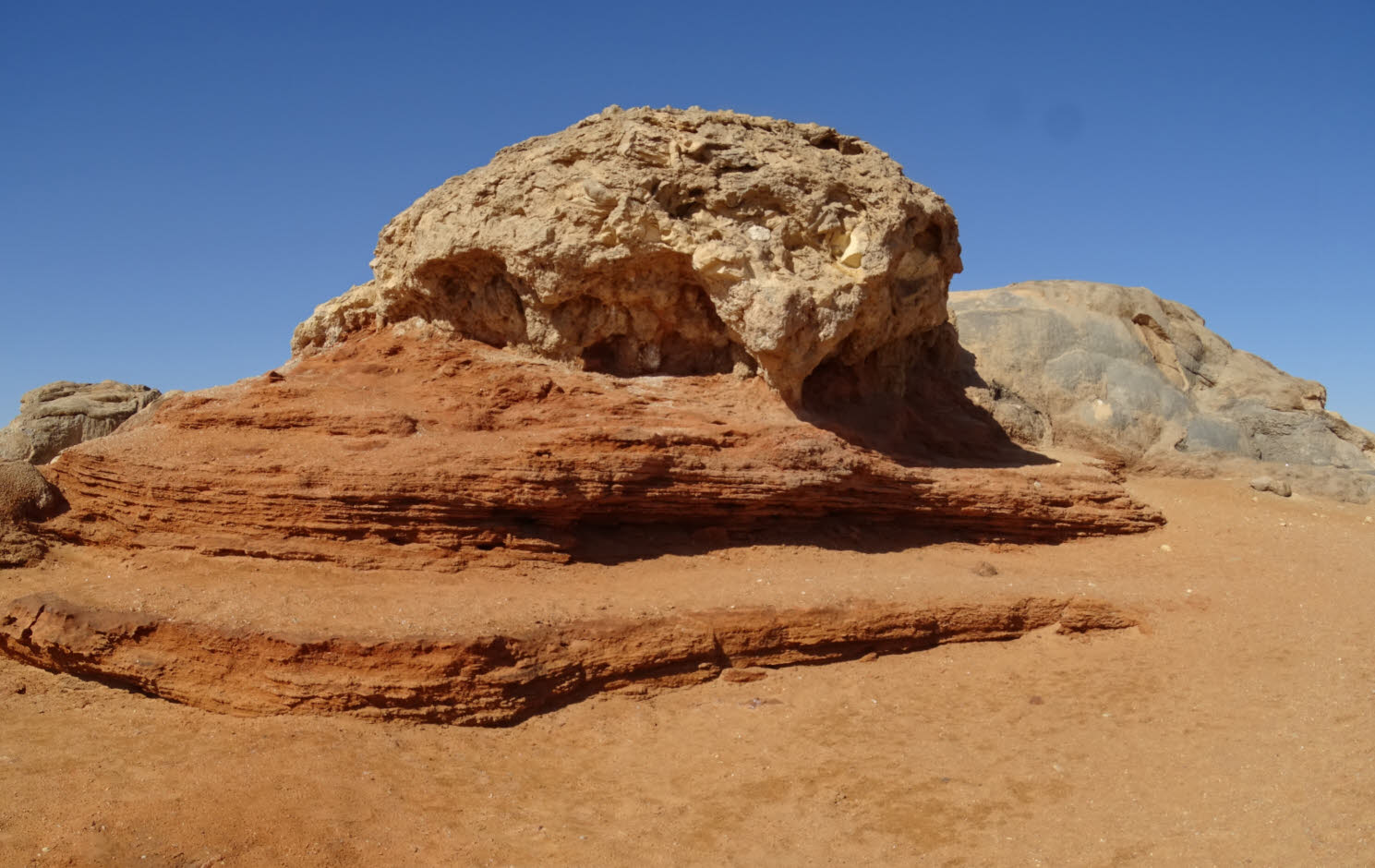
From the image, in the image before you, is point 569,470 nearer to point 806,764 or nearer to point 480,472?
point 480,472

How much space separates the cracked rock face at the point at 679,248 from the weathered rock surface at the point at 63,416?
6.95m

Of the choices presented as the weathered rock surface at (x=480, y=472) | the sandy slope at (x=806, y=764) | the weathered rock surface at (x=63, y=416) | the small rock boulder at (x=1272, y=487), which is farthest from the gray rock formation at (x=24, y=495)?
the small rock boulder at (x=1272, y=487)

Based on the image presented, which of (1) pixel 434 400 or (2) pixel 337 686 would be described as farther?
(1) pixel 434 400

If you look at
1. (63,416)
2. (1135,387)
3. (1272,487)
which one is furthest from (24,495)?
(1272,487)

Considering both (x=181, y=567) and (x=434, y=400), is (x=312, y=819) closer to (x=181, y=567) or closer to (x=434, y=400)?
(x=181, y=567)

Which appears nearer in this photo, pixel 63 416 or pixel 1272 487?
pixel 1272 487

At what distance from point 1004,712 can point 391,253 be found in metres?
8.40

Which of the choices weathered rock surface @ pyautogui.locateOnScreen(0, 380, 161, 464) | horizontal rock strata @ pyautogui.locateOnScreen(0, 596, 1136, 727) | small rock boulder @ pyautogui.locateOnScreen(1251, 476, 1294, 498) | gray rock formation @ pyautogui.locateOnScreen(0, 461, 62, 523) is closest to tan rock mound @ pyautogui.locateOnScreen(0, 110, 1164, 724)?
horizontal rock strata @ pyautogui.locateOnScreen(0, 596, 1136, 727)

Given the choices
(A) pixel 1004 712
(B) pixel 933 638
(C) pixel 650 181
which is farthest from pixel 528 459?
(A) pixel 1004 712

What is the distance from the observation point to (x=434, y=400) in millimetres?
9594

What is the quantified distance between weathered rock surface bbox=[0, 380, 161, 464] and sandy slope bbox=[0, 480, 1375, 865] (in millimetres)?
8174

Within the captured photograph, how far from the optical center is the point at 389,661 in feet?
22.6

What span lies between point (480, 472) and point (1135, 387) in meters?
11.8

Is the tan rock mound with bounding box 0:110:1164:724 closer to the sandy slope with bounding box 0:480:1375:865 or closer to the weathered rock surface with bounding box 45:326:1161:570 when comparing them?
the weathered rock surface with bounding box 45:326:1161:570
